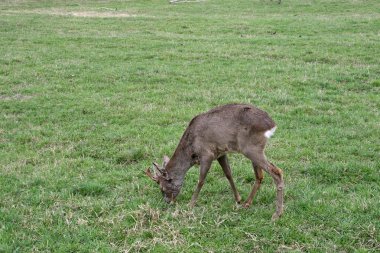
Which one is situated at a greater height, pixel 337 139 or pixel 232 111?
pixel 232 111

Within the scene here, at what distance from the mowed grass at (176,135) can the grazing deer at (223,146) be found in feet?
0.90

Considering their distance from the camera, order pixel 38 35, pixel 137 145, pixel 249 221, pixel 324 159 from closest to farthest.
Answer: pixel 249 221 → pixel 324 159 → pixel 137 145 → pixel 38 35

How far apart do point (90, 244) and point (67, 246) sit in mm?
269

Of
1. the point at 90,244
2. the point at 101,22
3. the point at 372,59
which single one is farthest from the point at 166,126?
the point at 101,22

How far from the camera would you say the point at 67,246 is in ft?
19.5

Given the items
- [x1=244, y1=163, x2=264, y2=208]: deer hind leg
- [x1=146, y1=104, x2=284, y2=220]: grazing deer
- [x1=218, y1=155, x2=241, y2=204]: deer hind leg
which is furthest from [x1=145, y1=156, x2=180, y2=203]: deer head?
[x1=244, y1=163, x2=264, y2=208]: deer hind leg

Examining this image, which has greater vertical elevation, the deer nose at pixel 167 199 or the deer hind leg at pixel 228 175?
the deer hind leg at pixel 228 175

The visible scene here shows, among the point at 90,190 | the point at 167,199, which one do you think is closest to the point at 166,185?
the point at 167,199

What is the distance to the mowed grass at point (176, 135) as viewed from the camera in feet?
20.4

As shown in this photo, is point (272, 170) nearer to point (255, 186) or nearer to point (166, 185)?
point (255, 186)

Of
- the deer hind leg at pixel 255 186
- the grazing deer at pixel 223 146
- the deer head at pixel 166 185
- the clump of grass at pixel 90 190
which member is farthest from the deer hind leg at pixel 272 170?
the clump of grass at pixel 90 190

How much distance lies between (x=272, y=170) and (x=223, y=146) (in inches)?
30.4

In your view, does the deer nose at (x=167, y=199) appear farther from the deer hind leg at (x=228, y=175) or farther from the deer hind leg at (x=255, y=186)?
the deer hind leg at (x=255, y=186)

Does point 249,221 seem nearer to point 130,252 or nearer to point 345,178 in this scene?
point 130,252
